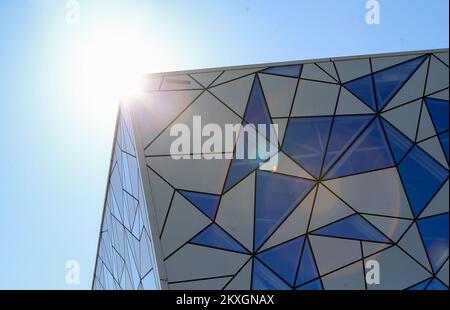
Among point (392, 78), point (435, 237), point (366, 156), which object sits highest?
Answer: point (392, 78)

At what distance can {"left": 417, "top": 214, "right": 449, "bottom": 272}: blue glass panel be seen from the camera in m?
10.9

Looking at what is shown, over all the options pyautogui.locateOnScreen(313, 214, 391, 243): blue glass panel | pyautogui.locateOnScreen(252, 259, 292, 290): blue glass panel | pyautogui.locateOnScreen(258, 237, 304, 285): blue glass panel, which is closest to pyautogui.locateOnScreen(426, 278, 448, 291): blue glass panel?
pyautogui.locateOnScreen(313, 214, 391, 243): blue glass panel

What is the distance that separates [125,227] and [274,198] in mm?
6906

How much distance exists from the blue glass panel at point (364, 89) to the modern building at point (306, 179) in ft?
0.10

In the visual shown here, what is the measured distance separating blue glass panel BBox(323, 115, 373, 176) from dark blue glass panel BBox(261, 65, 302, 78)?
5.73 ft

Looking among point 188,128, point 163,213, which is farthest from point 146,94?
point 163,213

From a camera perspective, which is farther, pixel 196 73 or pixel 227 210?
pixel 196 73

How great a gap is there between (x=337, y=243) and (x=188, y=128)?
16.4ft

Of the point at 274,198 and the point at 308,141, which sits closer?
the point at 274,198

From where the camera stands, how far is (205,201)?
12.4 metres

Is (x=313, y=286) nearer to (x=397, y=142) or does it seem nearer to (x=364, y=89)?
(x=397, y=142)

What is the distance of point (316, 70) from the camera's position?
13086 mm

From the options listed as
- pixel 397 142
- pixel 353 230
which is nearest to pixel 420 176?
pixel 397 142

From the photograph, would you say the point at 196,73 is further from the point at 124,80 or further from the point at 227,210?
the point at 227,210
